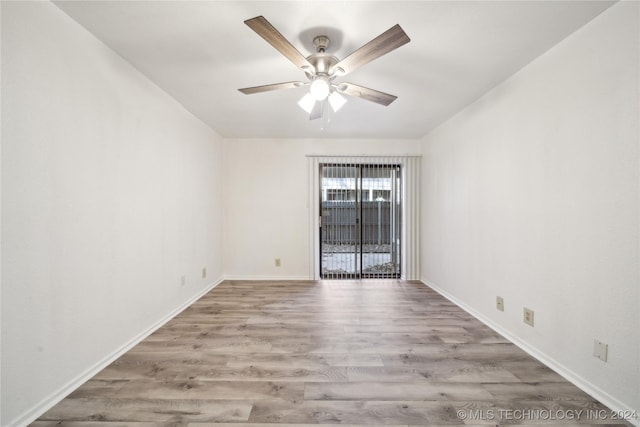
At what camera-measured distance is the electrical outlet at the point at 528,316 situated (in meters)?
2.08

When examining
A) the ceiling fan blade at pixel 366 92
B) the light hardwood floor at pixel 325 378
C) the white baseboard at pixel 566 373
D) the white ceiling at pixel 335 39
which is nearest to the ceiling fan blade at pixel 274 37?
the white ceiling at pixel 335 39

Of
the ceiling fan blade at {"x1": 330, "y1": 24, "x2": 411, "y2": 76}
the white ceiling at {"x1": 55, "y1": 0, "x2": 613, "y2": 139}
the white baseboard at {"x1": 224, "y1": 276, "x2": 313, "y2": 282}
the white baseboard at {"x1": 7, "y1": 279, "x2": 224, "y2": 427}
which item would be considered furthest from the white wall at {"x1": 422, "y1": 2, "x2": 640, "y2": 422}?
the white baseboard at {"x1": 7, "y1": 279, "x2": 224, "y2": 427}

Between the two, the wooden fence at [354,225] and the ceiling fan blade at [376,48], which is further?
the wooden fence at [354,225]

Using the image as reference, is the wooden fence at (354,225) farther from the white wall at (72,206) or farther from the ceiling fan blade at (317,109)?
the white wall at (72,206)

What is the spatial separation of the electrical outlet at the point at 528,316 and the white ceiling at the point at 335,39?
1.99 meters

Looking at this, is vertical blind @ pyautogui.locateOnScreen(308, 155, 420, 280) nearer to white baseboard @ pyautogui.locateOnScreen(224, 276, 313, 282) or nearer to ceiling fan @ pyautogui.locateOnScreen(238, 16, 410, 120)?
white baseboard @ pyautogui.locateOnScreen(224, 276, 313, 282)

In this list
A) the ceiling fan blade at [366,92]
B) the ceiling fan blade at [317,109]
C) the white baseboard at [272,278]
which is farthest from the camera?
the white baseboard at [272,278]

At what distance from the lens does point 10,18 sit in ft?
4.33

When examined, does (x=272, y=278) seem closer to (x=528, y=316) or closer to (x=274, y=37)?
(x=528, y=316)

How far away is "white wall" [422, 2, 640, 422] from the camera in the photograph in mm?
1453

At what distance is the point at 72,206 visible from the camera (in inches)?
64.8

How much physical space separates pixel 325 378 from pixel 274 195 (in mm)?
3031

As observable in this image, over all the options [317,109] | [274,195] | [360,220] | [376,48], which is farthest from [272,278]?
Result: [376,48]

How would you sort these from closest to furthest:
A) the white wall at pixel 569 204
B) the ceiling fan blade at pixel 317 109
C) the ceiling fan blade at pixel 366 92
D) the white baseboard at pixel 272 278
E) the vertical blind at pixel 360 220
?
1. the white wall at pixel 569 204
2. the ceiling fan blade at pixel 366 92
3. the ceiling fan blade at pixel 317 109
4. the white baseboard at pixel 272 278
5. the vertical blind at pixel 360 220
